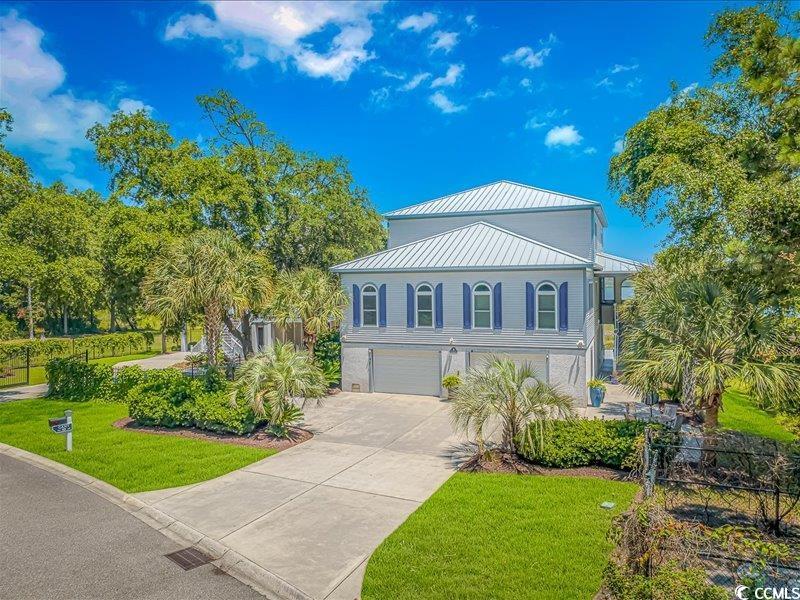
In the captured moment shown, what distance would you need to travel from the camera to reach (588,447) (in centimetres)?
1101

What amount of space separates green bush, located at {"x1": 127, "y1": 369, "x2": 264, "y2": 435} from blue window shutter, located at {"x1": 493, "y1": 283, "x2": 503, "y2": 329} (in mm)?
9600

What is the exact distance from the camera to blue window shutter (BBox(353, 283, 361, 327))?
21281 mm

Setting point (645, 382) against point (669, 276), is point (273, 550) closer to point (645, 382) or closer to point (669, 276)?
point (645, 382)

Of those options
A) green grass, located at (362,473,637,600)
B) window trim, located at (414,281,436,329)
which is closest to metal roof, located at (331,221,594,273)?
window trim, located at (414,281,436,329)

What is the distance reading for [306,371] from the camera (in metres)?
14.2

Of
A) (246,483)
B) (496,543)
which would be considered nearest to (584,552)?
(496,543)

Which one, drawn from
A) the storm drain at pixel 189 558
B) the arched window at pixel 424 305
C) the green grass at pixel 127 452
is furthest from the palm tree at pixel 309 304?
the storm drain at pixel 189 558

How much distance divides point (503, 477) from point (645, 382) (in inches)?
143

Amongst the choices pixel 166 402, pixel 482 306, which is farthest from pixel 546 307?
pixel 166 402

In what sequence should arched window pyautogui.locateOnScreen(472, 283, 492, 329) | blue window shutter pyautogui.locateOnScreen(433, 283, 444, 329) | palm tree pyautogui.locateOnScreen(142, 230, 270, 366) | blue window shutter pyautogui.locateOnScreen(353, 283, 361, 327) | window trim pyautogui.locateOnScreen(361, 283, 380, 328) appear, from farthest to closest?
blue window shutter pyautogui.locateOnScreen(353, 283, 361, 327), window trim pyautogui.locateOnScreen(361, 283, 380, 328), blue window shutter pyautogui.locateOnScreen(433, 283, 444, 329), arched window pyautogui.locateOnScreen(472, 283, 492, 329), palm tree pyautogui.locateOnScreen(142, 230, 270, 366)

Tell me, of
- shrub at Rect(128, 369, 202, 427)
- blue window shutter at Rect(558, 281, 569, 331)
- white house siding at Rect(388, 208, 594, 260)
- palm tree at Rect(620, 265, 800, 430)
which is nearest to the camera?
palm tree at Rect(620, 265, 800, 430)

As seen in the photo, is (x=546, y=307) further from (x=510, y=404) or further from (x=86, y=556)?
(x=86, y=556)

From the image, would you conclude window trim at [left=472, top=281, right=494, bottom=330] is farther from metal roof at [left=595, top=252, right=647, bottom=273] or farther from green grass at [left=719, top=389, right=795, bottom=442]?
green grass at [left=719, top=389, right=795, bottom=442]

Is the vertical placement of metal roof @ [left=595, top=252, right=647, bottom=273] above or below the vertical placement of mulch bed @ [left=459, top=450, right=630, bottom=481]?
above
